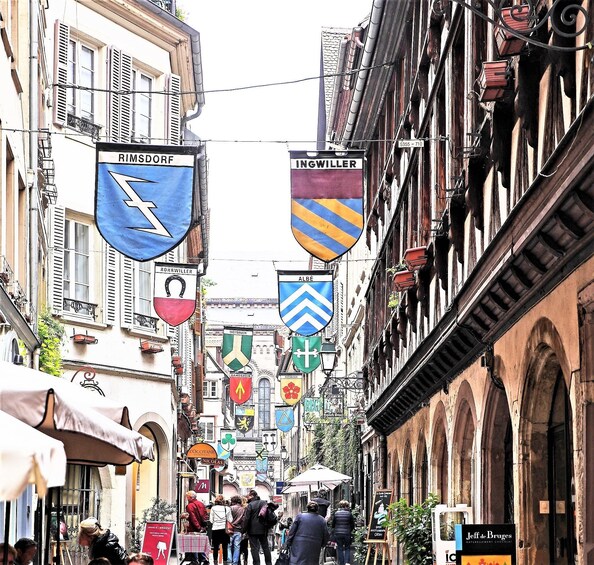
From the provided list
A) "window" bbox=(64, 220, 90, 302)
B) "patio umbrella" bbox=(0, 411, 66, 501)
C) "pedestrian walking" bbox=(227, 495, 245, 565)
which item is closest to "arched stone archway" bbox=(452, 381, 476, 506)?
"pedestrian walking" bbox=(227, 495, 245, 565)

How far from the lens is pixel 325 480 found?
30250mm

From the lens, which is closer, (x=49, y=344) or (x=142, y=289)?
(x=49, y=344)

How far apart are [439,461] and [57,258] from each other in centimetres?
920

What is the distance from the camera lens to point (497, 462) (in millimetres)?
13805

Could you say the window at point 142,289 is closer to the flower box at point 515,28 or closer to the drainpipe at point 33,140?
the drainpipe at point 33,140

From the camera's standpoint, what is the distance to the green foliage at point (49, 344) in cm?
2112

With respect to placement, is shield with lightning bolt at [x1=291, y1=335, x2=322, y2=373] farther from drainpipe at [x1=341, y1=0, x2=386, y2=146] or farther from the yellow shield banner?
the yellow shield banner

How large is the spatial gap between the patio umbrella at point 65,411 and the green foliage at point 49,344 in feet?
32.5

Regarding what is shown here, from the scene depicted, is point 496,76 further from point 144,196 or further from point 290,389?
point 290,389

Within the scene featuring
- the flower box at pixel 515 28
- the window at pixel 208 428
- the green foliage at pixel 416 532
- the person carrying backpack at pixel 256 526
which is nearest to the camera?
the flower box at pixel 515 28

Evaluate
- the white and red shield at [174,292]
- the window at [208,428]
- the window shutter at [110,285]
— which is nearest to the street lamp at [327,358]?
the window shutter at [110,285]

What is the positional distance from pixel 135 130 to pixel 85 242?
2.78 metres

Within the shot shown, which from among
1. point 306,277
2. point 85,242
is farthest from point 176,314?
point 85,242

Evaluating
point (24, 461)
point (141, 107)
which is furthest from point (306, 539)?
point (141, 107)
